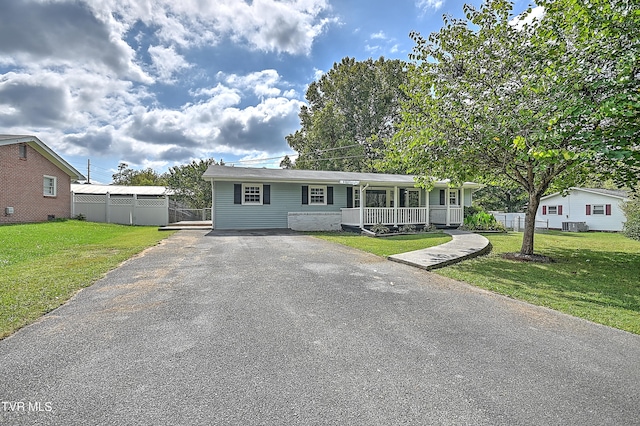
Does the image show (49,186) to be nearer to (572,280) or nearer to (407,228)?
(407,228)

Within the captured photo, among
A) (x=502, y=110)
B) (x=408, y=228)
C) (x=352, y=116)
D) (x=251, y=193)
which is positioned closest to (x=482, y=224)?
(x=408, y=228)

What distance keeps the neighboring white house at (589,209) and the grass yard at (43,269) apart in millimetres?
25340

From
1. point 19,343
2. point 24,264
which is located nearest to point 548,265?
point 19,343

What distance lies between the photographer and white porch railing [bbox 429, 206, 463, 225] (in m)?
17.6

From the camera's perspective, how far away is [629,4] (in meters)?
5.84

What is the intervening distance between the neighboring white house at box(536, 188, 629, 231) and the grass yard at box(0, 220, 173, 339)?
998 inches

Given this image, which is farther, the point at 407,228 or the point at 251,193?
the point at 251,193

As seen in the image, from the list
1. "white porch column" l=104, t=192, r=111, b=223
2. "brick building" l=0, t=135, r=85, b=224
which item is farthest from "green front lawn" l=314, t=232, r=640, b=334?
"white porch column" l=104, t=192, r=111, b=223

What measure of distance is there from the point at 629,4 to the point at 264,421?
352 inches

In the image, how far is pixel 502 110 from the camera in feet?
24.6

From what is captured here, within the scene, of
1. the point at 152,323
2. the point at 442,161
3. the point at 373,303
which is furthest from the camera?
the point at 442,161

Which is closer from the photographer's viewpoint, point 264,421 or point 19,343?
point 264,421

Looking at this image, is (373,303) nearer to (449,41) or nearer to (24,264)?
(24,264)

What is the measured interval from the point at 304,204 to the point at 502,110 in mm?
11128
